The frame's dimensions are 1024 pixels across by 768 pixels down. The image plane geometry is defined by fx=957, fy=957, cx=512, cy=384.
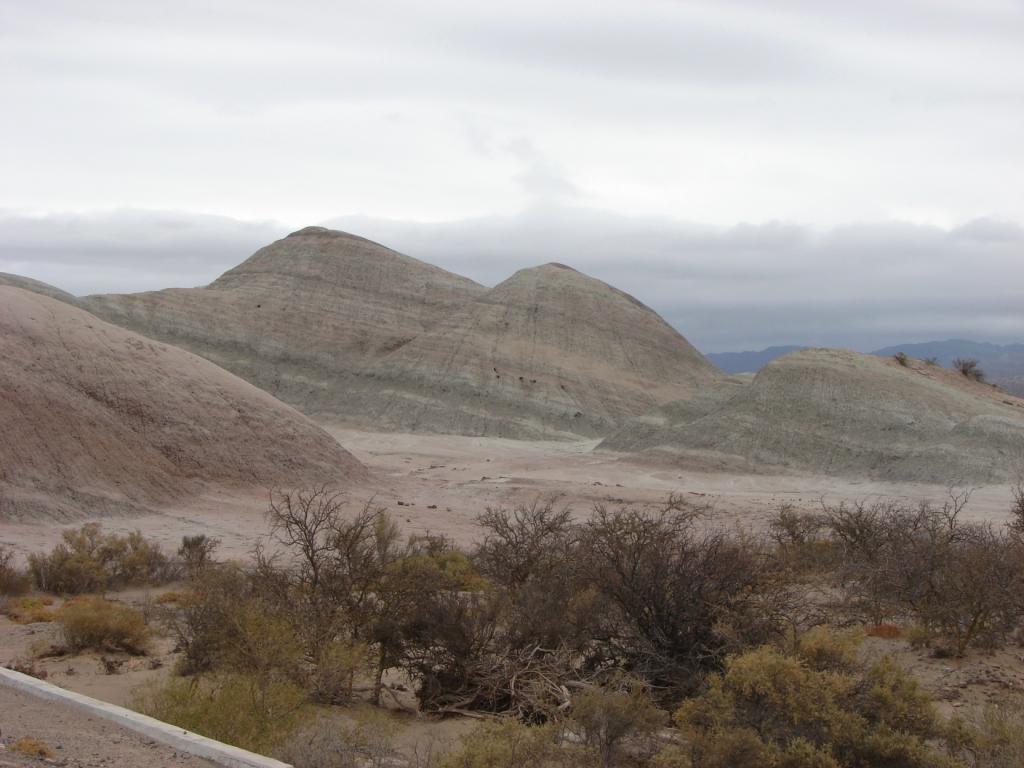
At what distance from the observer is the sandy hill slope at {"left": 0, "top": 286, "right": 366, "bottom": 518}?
71.2 feet

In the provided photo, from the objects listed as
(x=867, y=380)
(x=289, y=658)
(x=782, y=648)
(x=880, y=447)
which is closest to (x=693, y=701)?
(x=782, y=648)

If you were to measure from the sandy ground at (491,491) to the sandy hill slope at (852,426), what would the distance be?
1.52m

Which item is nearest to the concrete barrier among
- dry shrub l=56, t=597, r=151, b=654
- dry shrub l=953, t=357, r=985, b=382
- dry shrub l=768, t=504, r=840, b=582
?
dry shrub l=56, t=597, r=151, b=654

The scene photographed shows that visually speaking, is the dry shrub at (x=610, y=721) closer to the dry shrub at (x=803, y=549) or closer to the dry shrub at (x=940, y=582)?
the dry shrub at (x=940, y=582)

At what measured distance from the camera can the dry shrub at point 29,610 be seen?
1281 cm

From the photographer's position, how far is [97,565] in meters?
15.8

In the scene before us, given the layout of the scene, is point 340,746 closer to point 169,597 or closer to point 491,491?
point 169,597

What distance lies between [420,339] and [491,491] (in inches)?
1430

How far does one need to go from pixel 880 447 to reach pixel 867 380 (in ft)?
17.4

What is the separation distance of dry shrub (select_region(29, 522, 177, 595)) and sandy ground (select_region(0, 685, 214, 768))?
7.98 m

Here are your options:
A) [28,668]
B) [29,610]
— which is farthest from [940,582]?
[29,610]

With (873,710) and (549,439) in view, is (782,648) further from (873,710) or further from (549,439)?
(549,439)

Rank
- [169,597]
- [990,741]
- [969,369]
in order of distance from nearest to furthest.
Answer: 1. [990,741]
2. [169,597]
3. [969,369]

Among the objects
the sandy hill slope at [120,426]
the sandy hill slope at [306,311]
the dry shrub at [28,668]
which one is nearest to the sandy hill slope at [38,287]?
the sandy hill slope at [306,311]
